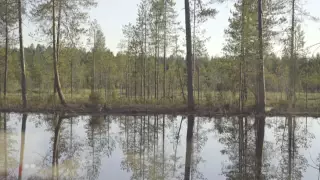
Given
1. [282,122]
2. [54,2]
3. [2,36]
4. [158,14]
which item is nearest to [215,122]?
[282,122]

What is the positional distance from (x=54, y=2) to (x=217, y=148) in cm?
1552

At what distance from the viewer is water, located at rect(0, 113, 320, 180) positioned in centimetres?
645

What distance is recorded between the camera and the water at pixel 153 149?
6.45 meters

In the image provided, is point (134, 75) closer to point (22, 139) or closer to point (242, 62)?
point (242, 62)

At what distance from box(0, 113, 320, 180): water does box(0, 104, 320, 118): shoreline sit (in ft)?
7.61

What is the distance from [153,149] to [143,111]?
9150 mm

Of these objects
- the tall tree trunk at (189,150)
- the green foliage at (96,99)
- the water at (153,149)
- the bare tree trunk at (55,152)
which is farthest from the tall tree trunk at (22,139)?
the green foliage at (96,99)

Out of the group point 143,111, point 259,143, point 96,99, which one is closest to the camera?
point 259,143

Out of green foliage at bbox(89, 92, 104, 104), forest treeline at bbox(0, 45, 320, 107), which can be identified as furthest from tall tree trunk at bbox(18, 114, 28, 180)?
forest treeline at bbox(0, 45, 320, 107)

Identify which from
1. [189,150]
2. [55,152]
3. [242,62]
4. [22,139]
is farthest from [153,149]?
[242,62]

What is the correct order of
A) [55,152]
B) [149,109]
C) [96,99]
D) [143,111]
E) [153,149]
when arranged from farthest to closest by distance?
[96,99], [149,109], [143,111], [153,149], [55,152]

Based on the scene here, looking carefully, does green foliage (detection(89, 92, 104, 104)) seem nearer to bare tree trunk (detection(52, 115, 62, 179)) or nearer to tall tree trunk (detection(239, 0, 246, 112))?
bare tree trunk (detection(52, 115, 62, 179))

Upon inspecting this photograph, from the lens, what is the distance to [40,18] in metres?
20.2

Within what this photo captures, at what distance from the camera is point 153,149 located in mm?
8641
